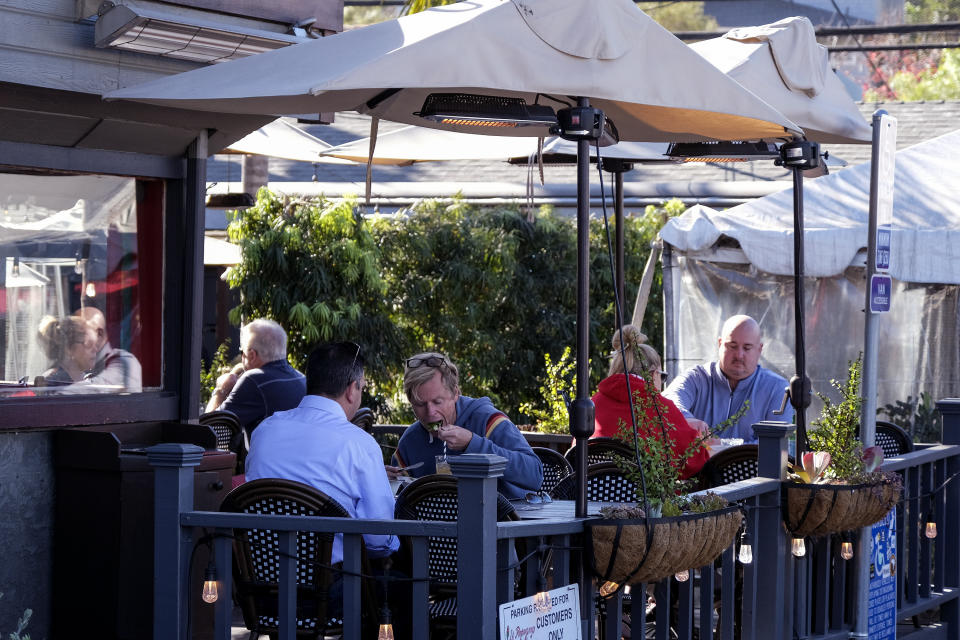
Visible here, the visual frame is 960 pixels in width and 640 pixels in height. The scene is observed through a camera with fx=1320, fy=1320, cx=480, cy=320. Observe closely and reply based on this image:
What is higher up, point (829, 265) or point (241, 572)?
point (829, 265)

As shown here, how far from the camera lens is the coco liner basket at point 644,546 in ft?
12.7

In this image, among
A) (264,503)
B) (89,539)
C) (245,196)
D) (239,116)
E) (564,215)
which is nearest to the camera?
(264,503)

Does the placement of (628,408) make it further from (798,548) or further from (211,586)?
(211,586)

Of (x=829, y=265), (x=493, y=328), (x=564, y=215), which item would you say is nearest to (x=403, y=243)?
(x=493, y=328)

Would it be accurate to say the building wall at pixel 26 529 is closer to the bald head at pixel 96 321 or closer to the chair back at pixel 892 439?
the bald head at pixel 96 321

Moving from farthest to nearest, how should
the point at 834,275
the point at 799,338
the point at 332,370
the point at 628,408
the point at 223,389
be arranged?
the point at 834,275, the point at 223,389, the point at 628,408, the point at 799,338, the point at 332,370

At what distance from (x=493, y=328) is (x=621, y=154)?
597 cm

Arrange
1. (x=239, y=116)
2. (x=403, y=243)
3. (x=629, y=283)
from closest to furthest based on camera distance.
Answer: (x=239, y=116), (x=403, y=243), (x=629, y=283)

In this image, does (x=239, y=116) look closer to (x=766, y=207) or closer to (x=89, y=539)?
(x=89, y=539)

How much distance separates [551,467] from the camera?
6.14 meters

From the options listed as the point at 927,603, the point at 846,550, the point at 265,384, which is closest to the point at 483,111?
the point at 846,550

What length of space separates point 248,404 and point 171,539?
4022mm

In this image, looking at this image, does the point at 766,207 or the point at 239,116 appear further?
the point at 766,207

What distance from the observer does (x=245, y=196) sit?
1068 cm
